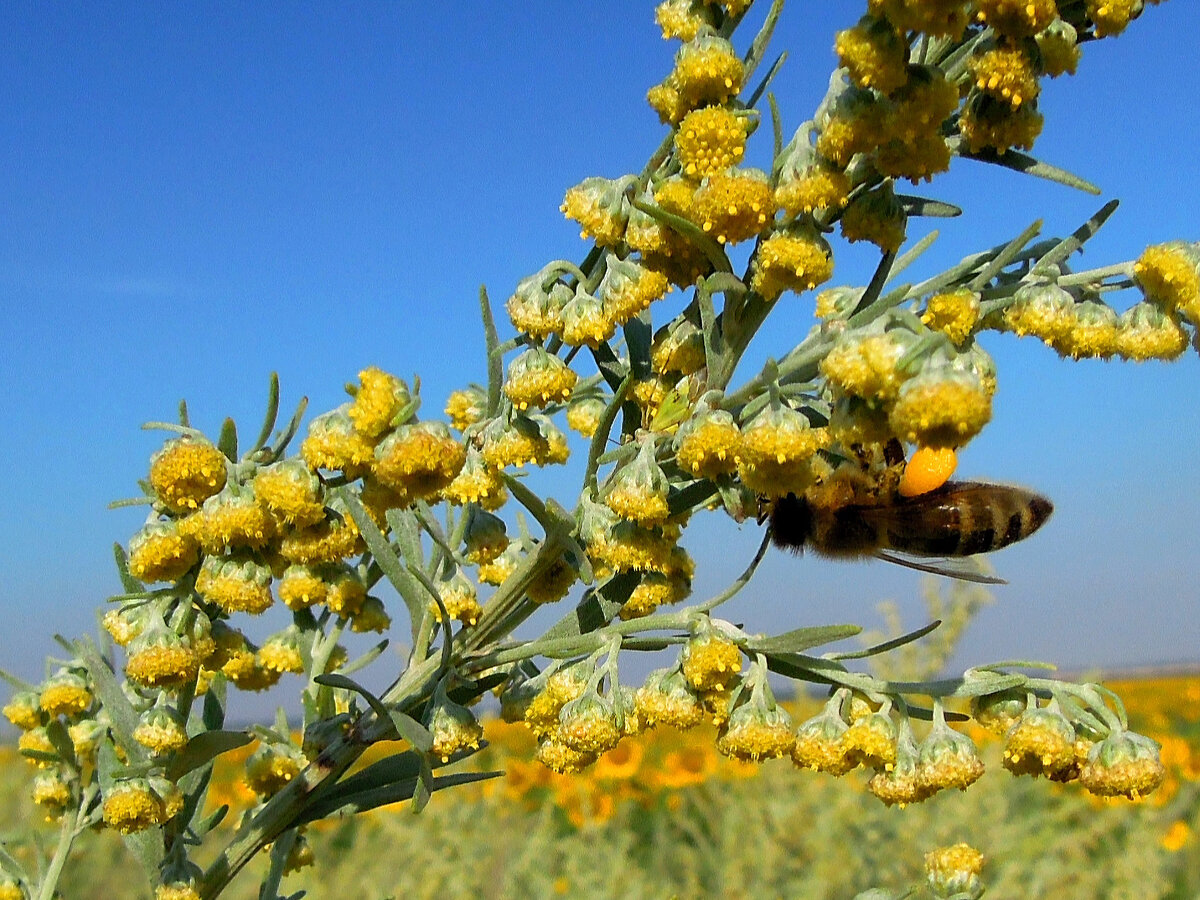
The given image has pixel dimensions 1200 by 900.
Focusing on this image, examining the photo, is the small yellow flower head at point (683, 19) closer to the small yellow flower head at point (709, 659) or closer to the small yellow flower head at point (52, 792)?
the small yellow flower head at point (709, 659)

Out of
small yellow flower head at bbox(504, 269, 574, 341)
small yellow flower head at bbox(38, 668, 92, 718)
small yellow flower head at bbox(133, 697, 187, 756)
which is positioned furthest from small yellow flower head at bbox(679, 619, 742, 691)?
small yellow flower head at bbox(38, 668, 92, 718)

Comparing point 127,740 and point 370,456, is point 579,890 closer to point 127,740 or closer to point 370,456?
point 127,740

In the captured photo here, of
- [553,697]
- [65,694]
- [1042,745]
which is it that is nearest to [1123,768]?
[1042,745]

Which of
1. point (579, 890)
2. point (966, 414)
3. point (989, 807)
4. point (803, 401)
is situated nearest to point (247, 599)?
point (803, 401)

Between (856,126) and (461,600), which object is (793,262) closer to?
(856,126)

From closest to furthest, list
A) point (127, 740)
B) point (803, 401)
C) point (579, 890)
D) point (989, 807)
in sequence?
point (803, 401)
point (127, 740)
point (579, 890)
point (989, 807)
